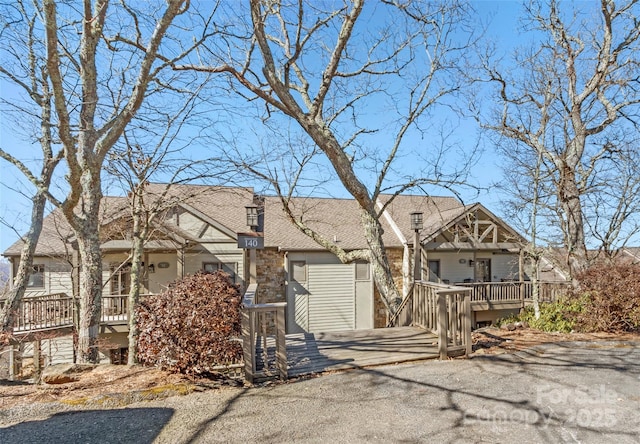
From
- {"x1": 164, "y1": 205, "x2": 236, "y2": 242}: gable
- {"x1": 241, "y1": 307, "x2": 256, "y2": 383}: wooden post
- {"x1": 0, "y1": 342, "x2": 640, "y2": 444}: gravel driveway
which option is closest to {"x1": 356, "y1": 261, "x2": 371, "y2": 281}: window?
{"x1": 164, "y1": 205, "x2": 236, "y2": 242}: gable

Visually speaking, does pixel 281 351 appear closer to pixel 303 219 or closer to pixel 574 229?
pixel 574 229

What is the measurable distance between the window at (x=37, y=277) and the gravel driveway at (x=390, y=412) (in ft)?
33.8

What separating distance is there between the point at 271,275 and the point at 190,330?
8.78m

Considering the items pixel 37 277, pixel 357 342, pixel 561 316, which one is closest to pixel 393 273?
pixel 561 316

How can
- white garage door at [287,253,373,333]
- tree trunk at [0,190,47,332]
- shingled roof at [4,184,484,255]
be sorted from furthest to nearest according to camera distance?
white garage door at [287,253,373,333] → shingled roof at [4,184,484,255] → tree trunk at [0,190,47,332]

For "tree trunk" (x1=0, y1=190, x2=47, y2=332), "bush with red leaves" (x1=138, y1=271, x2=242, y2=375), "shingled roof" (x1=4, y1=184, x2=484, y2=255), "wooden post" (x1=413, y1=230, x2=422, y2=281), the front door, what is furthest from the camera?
the front door

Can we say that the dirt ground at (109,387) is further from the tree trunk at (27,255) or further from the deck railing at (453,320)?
the deck railing at (453,320)

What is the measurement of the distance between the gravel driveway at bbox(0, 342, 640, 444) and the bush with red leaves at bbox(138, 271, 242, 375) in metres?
0.49

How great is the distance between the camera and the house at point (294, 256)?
11328 millimetres

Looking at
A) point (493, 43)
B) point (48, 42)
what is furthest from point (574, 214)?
point (48, 42)

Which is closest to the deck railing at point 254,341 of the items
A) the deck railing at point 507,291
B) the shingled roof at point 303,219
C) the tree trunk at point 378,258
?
the tree trunk at point 378,258

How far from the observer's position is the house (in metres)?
11.3

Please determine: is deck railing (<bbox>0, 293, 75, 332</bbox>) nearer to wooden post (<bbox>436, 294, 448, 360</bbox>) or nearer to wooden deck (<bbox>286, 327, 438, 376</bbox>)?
wooden deck (<bbox>286, 327, 438, 376</bbox>)

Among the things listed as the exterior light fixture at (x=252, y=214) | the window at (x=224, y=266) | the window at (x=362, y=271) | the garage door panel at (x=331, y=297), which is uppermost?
the exterior light fixture at (x=252, y=214)
